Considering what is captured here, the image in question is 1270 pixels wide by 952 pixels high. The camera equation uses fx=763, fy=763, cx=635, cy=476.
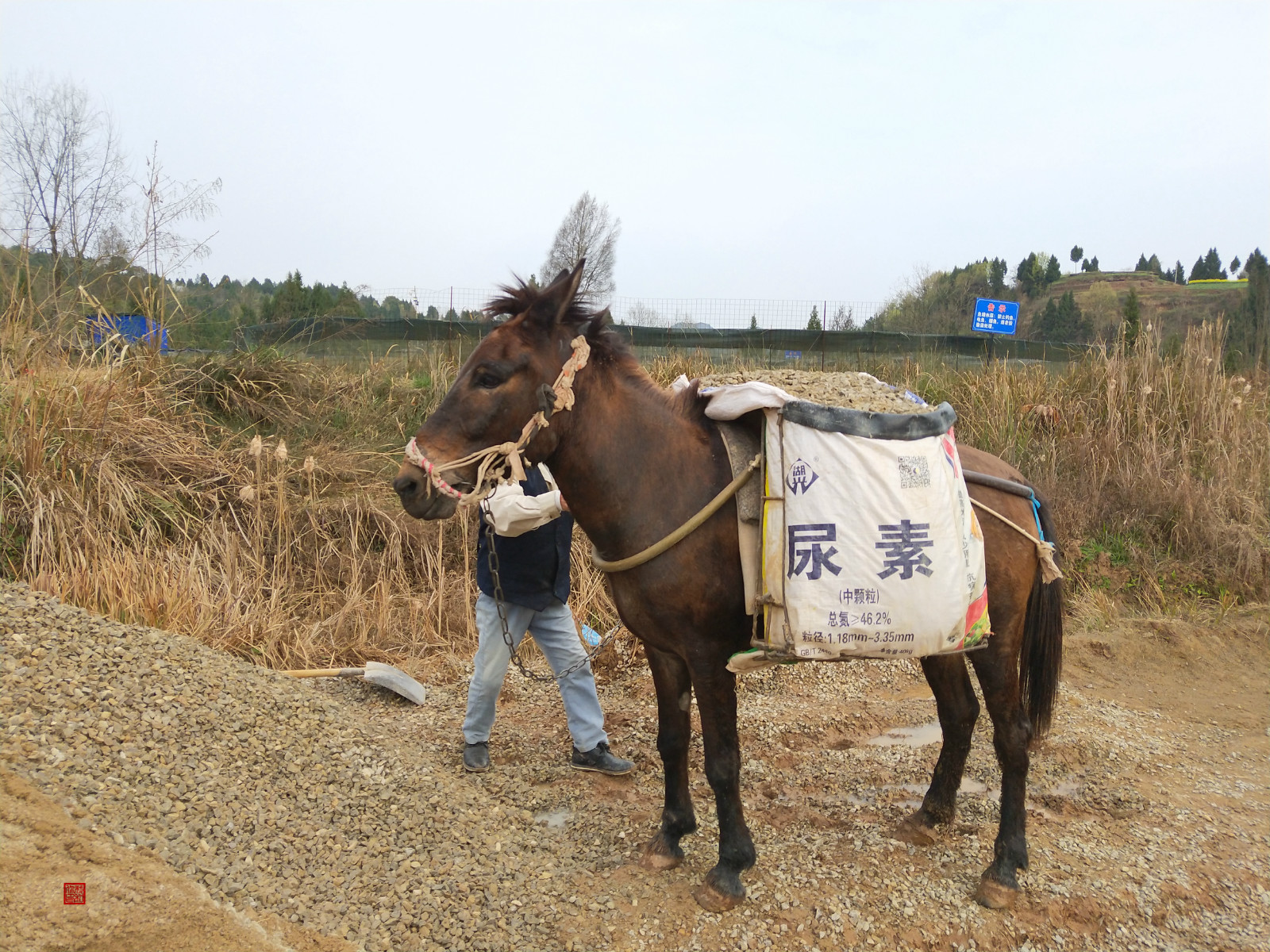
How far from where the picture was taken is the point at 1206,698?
5.64 m

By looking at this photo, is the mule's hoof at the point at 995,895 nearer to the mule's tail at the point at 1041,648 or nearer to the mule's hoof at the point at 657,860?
the mule's tail at the point at 1041,648

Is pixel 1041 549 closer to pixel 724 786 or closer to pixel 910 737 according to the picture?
pixel 724 786

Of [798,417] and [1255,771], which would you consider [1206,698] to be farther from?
[798,417]

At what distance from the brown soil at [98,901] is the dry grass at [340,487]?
8.52 feet

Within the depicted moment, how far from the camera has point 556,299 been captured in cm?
282

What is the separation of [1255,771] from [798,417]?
3907 mm

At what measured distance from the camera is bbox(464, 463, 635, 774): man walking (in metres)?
4.05

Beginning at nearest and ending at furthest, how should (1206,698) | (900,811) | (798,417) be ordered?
(798,417), (900,811), (1206,698)

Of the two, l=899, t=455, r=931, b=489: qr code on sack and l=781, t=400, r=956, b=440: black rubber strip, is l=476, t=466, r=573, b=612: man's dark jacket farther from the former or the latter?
l=899, t=455, r=931, b=489: qr code on sack

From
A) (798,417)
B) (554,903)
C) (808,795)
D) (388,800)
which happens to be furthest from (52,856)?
(808,795)

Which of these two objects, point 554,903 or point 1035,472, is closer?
point 554,903

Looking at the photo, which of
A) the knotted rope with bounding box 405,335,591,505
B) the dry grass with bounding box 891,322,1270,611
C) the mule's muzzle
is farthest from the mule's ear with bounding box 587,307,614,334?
the dry grass with bounding box 891,322,1270,611

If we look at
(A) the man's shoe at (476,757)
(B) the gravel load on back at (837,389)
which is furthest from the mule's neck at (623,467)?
(A) the man's shoe at (476,757)

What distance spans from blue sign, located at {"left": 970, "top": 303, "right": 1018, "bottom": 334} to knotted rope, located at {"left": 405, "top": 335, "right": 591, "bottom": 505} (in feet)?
29.3
